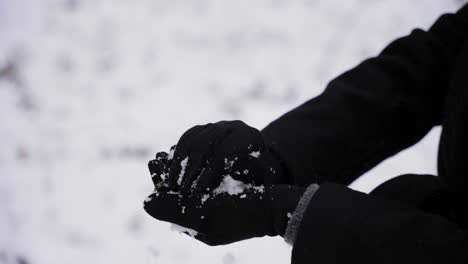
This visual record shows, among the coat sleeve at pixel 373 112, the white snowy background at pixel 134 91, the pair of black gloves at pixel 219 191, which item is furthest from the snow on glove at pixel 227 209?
the white snowy background at pixel 134 91

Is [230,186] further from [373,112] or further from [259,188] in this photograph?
[373,112]

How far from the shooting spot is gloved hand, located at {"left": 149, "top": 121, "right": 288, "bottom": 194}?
25.1 inches

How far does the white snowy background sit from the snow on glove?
1.27ft

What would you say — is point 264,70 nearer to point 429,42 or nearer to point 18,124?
point 429,42

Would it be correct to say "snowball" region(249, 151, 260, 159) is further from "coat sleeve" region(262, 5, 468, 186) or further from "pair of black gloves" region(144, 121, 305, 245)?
"coat sleeve" region(262, 5, 468, 186)

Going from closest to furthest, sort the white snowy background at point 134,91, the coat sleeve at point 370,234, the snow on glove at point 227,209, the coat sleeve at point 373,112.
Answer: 1. the coat sleeve at point 370,234
2. the snow on glove at point 227,209
3. the coat sleeve at point 373,112
4. the white snowy background at point 134,91

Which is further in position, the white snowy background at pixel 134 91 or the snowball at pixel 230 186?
the white snowy background at pixel 134 91

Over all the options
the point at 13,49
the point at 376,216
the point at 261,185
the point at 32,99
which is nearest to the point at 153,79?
the point at 32,99

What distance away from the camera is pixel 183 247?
1061 mm

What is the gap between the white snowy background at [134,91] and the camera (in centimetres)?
122

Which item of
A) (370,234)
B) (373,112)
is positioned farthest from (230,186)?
(373,112)

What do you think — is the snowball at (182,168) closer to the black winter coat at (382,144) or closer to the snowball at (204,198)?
the snowball at (204,198)

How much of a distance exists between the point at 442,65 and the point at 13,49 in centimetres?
151

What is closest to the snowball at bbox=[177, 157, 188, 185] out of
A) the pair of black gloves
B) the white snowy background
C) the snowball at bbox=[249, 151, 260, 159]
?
the pair of black gloves
